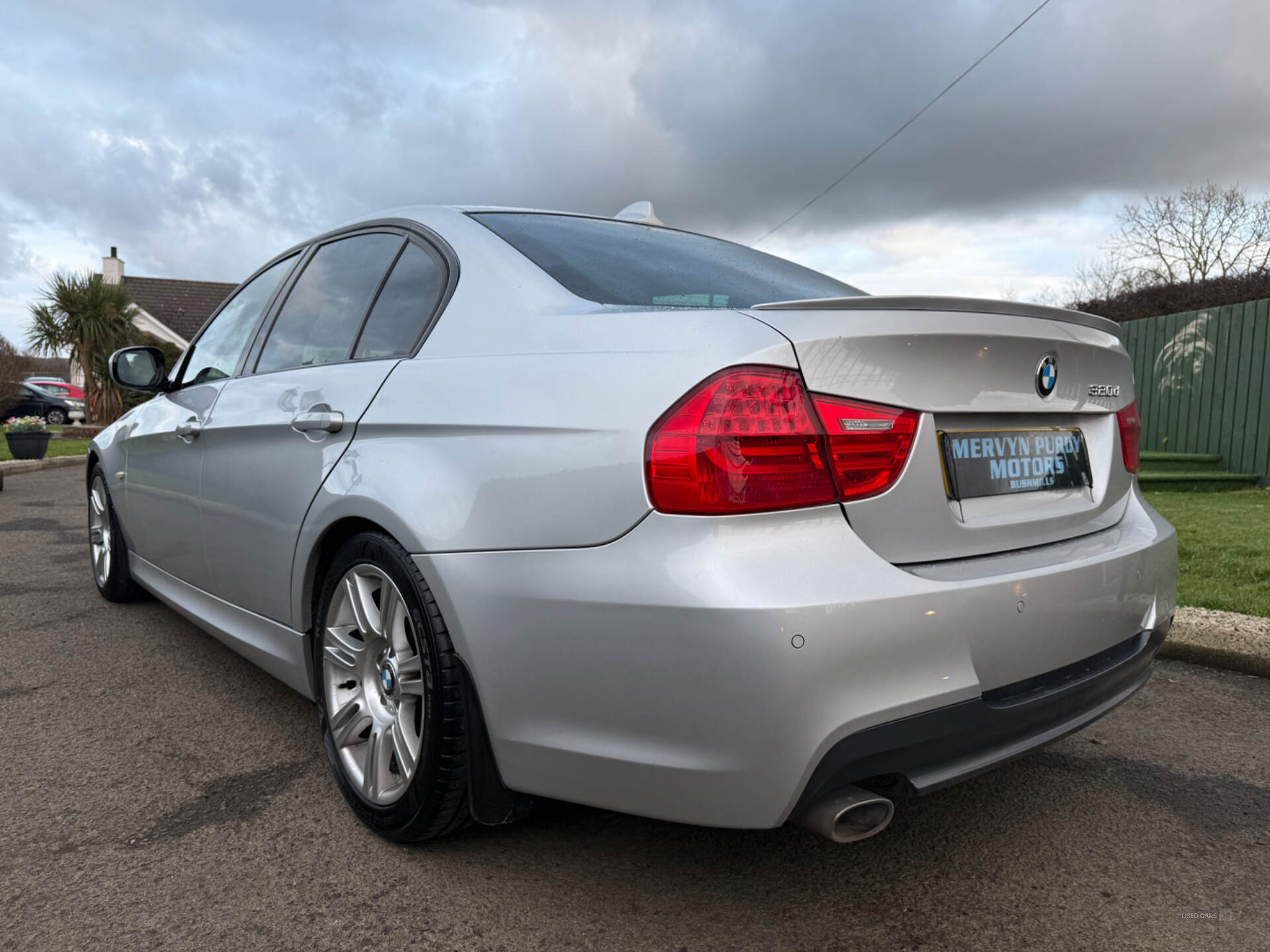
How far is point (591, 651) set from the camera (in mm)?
1650

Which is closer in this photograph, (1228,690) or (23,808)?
(23,808)

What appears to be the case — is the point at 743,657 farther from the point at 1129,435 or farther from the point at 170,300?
the point at 170,300

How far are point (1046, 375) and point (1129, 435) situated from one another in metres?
0.53

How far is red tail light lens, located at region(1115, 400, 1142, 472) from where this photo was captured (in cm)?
226

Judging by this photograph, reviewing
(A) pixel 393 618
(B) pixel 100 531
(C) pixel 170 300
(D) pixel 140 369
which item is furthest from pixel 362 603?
(C) pixel 170 300

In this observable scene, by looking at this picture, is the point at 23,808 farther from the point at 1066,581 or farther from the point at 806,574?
the point at 1066,581

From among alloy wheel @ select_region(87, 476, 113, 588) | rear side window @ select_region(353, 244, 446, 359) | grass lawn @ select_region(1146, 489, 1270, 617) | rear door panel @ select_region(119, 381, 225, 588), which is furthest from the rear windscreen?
alloy wheel @ select_region(87, 476, 113, 588)

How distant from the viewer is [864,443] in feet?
5.41

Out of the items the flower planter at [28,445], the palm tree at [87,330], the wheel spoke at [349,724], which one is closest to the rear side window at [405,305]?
the wheel spoke at [349,724]

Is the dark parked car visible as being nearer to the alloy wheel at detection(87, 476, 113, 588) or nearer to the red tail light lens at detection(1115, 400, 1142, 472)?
the alloy wheel at detection(87, 476, 113, 588)

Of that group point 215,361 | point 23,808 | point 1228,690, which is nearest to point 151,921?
point 23,808

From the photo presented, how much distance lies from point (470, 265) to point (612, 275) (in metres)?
0.34

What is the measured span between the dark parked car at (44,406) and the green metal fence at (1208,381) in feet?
86.9

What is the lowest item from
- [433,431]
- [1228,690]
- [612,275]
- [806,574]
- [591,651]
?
[1228,690]
